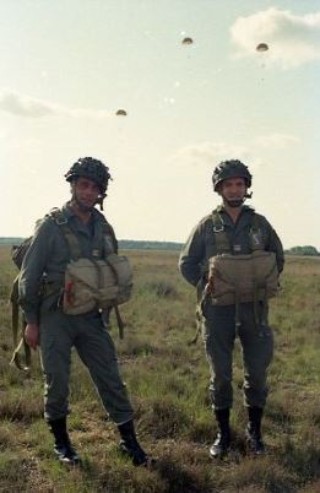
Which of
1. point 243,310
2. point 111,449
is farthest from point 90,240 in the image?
point 111,449

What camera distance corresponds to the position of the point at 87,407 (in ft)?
23.3

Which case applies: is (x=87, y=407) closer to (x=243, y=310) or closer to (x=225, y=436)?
(x=225, y=436)

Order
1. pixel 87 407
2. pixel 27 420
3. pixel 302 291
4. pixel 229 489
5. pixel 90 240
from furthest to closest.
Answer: pixel 302 291 → pixel 87 407 → pixel 27 420 → pixel 90 240 → pixel 229 489

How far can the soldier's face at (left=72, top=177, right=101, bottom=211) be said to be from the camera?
5.38 metres

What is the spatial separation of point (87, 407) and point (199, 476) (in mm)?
2263

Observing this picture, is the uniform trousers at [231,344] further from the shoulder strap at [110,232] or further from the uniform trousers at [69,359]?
the shoulder strap at [110,232]

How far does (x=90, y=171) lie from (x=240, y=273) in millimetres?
1608

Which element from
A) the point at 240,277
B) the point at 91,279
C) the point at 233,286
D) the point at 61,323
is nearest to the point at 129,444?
the point at 61,323

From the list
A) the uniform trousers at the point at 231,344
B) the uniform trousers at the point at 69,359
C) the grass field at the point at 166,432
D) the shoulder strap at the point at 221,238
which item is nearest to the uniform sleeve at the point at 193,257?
the shoulder strap at the point at 221,238

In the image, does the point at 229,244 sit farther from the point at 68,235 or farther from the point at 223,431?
the point at 223,431

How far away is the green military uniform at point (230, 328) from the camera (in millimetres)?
5730

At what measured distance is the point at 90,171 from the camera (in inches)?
209

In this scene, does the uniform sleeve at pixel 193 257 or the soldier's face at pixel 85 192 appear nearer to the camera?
the soldier's face at pixel 85 192

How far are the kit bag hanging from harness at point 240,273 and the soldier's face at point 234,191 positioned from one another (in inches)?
7.6
